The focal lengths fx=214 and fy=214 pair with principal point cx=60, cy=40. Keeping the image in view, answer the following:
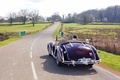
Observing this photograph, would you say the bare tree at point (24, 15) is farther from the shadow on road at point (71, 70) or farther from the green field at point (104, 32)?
the shadow on road at point (71, 70)

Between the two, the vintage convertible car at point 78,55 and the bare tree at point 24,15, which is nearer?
the vintage convertible car at point 78,55

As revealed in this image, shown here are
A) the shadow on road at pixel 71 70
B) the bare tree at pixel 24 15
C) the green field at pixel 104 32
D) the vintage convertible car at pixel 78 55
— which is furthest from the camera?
the bare tree at pixel 24 15

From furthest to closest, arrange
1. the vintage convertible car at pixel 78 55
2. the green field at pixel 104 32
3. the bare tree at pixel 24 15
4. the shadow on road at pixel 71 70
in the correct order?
1. the bare tree at pixel 24 15
2. the green field at pixel 104 32
3. the vintage convertible car at pixel 78 55
4. the shadow on road at pixel 71 70

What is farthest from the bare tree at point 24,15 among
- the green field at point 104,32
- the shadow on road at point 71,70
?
the shadow on road at point 71,70

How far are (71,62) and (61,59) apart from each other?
1.90 ft

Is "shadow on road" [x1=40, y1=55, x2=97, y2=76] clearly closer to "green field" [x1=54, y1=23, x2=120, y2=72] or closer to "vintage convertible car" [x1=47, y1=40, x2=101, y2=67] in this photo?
"vintage convertible car" [x1=47, y1=40, x2=101, y2=67]

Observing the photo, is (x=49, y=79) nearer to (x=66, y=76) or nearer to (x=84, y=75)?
(x=66, y=76)

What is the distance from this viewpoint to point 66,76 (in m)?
8.80

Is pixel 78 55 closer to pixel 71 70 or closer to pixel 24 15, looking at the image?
pixel 71 70

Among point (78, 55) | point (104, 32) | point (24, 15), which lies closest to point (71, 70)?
point (78, 55)

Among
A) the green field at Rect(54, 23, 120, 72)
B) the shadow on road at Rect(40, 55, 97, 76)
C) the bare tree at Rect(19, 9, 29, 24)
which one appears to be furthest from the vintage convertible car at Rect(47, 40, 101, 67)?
the bare tree at Rect(19, 9, 29, 24)

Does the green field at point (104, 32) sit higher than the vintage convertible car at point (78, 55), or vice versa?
the vintage convertible car at point (78, 55)

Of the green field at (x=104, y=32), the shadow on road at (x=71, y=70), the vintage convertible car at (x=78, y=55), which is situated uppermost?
the vintage convertible car at (x=78, y=55)

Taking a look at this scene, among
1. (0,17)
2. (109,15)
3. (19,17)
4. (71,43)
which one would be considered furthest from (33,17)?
(71,43)
